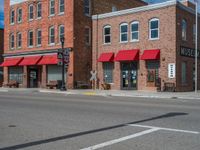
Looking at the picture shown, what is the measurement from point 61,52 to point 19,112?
20.3m

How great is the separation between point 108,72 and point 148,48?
17.9 feet

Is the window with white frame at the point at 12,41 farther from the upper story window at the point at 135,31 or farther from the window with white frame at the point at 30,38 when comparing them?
the upper story window at the point at 135,31

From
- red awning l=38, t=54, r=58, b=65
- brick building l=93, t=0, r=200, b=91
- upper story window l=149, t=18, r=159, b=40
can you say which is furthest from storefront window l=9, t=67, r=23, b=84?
upper story window l=149, t=18, r=159, b=40

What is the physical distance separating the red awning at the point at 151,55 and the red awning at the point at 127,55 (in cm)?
90

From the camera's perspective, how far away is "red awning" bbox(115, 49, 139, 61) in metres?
34.0

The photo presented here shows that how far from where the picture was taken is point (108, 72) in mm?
37219

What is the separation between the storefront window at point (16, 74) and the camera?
1747 inches

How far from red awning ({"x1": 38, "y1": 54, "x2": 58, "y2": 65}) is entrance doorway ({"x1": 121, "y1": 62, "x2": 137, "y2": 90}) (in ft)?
24.4

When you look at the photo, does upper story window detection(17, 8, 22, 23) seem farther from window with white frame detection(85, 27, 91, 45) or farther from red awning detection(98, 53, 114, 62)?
red awning detection(98, 53, 114, 62)

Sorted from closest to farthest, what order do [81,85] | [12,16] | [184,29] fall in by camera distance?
[184,29] → [81,85] → [12,16]

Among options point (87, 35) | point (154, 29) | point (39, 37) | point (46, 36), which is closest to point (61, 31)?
point (46, 36)

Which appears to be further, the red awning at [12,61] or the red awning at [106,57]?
the red awning at [12,61]

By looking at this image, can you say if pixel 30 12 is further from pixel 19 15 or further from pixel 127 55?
pixel 127 55

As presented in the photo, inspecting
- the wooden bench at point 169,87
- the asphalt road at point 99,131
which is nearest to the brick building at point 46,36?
the wooden bench at point 169,87
